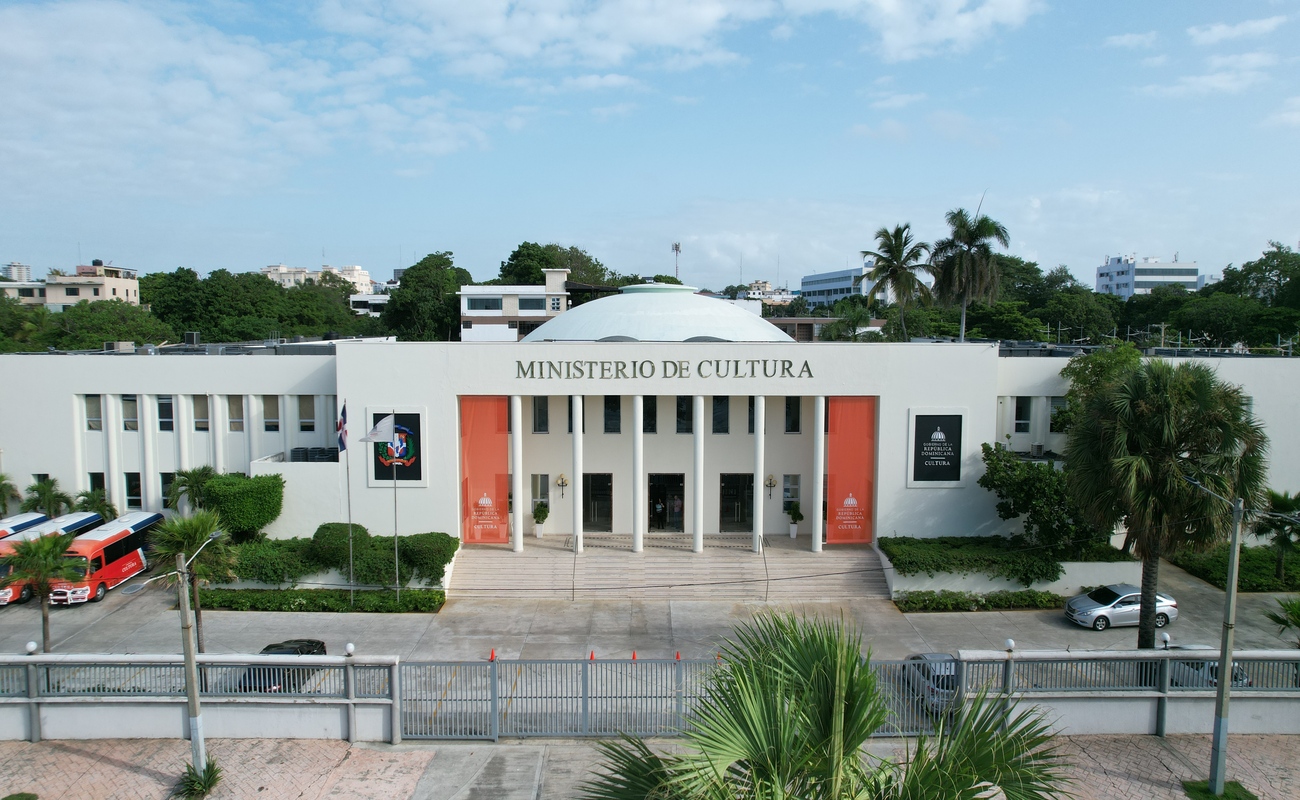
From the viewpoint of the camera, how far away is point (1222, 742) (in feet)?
52.9

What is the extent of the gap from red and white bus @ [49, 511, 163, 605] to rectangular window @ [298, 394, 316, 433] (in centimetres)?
649

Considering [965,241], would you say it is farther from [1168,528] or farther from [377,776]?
[377,776]

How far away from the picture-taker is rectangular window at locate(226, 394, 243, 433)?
34094 mm

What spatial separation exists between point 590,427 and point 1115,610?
20159 mm

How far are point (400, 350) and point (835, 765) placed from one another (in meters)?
26.8

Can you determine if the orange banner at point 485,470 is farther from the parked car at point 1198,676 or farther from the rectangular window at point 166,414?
the parked car at point 1198,676

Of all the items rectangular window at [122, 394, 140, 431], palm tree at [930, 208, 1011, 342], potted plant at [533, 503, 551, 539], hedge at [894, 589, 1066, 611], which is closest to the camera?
hedge at [894, 589, 1066, 611]

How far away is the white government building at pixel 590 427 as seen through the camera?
103ft

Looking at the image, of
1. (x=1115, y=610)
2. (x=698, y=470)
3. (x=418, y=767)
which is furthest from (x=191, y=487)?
(x=1115, y=610)

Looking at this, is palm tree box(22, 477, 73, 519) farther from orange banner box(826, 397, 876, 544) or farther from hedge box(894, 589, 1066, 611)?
hedge box(894, 589, 1066, 611)

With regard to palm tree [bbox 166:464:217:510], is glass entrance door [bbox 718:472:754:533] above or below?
below

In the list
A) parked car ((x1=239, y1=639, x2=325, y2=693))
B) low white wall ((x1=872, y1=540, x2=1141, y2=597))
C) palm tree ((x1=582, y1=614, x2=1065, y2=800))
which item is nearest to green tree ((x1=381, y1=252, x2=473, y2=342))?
low white wall ((x1=872, y1=540, x2=1141, y2=597))

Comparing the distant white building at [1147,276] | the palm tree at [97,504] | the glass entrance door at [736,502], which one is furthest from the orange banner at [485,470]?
the distant white building at [1147,276]

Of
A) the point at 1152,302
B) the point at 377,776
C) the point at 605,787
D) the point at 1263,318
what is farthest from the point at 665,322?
the point at 1152,302
